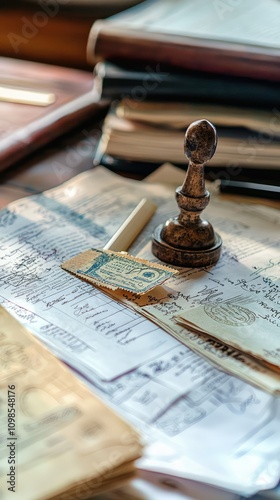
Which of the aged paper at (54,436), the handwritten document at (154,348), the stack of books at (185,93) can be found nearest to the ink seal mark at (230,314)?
the handwritten document at (154,348)

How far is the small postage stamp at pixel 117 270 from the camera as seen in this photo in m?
0.81

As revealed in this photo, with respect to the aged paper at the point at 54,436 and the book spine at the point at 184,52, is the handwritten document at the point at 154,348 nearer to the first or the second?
the aged paper at the point at 54,436

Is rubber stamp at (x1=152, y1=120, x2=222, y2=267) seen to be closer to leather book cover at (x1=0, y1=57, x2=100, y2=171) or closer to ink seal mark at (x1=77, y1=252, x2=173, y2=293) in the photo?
ink seal mark at (x1=77, y1=252, x2=173, y2=293)

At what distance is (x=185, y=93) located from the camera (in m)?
1.19

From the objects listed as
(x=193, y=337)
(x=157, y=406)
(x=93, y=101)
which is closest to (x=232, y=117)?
(x=93, y=101)

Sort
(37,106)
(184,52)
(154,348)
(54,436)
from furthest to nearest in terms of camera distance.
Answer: (37,106) → (184,52) → (154,348) → (54,436)

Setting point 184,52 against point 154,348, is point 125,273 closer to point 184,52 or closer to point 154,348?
point 154,348

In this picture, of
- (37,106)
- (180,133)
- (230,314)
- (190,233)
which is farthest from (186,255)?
(37,106)

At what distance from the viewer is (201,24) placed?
4.33ft

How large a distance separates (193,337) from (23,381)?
0.64ft

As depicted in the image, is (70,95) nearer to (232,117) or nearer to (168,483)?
(232,117)

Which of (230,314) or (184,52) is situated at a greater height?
(184,52)

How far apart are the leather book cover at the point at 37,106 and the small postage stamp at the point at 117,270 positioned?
355 millimetres

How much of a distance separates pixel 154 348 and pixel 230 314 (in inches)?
4.6
